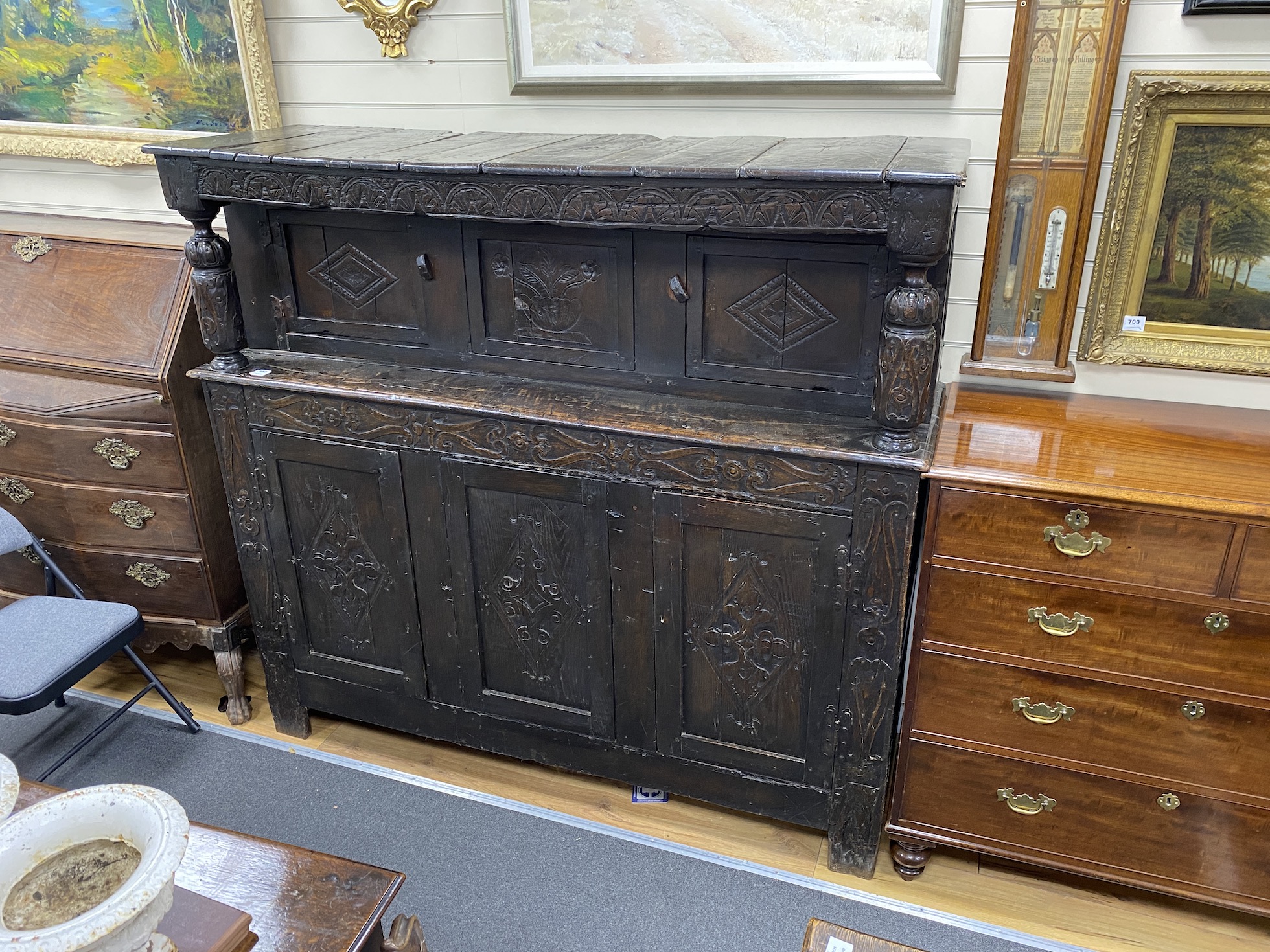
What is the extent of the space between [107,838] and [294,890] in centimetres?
41

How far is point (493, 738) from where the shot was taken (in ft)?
8.81

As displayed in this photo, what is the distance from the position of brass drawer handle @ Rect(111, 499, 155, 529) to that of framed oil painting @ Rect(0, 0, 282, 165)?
45.7 inches

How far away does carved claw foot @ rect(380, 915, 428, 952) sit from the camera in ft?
4.69

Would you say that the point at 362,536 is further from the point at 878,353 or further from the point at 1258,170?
the point at 1258,170

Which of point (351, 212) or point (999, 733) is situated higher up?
point (351, 212)

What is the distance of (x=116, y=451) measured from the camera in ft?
8.98

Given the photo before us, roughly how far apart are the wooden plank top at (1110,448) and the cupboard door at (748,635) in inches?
13.9

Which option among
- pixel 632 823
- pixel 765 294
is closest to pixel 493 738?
pixel 632 823

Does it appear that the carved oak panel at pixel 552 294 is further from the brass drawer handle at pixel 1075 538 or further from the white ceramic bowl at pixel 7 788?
the white ceramic bowl at pixel 7 788

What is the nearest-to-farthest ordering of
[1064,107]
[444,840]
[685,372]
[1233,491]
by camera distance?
[1233,491], [1064,107], [685,372], [444,840]

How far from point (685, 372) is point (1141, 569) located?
3.55 ft

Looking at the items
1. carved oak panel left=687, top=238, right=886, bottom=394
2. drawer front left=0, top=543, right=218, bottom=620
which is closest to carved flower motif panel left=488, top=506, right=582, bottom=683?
carved oak panel left=687, top=238, right=886, bottom=394

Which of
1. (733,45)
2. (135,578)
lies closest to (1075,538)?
(733,45)

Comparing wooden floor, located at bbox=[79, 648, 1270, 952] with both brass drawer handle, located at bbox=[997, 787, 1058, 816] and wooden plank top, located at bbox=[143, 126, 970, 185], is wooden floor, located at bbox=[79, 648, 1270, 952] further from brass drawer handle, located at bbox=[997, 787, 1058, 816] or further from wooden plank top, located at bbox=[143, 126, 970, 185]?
wooden plank top, located at bbox=[143, 126, 970, 185]
